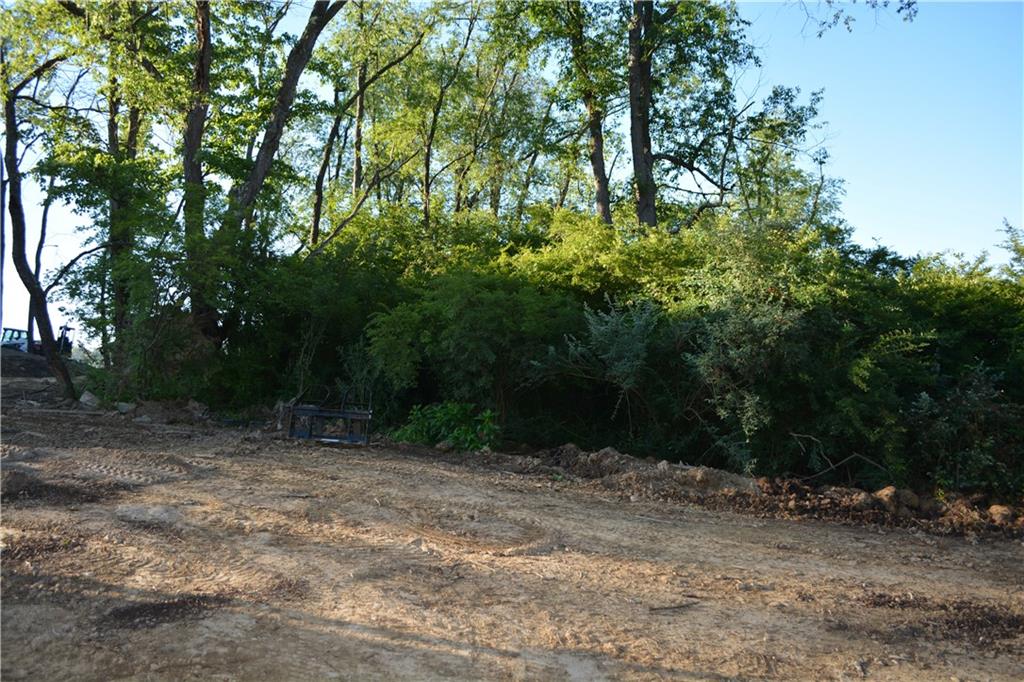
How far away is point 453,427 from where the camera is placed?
13.7m

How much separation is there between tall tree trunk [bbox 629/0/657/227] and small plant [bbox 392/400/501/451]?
8.92m

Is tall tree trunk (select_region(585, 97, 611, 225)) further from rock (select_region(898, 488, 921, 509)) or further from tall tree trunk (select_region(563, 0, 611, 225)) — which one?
rock (select_region(898, 488, 921, 509))

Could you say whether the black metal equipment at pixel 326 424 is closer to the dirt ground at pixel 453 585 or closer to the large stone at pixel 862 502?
the dirt ground at pixel 453 585

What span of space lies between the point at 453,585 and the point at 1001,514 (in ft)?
22.9

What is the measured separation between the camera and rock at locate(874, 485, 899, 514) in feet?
32.5

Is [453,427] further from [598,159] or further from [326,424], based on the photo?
[598,159]

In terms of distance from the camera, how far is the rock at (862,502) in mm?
9945

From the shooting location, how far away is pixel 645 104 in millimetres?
21906

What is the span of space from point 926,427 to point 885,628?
5956 millimetres

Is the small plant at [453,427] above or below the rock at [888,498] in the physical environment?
above

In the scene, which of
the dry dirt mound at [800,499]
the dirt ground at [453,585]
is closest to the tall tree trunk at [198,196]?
the dirt ground at [453,585]

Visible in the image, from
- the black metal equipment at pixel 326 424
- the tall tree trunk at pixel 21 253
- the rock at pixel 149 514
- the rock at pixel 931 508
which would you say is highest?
the tall tree trunk at pixel 21 253

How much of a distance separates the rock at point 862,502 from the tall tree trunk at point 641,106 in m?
11.7

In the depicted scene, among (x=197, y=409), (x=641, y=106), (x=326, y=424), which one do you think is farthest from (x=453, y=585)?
(x=641, y=106)
